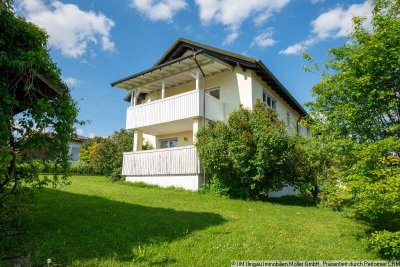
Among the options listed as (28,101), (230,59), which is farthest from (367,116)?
(230,59)

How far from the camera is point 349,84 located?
7.36 meters

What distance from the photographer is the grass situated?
17.2ft

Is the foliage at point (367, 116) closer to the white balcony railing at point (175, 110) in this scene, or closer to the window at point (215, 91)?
the white balcony railing at point (175, 110)

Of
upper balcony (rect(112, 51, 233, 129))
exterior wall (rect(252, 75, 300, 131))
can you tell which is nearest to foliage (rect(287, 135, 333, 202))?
exterior wall (rect(252, 75, 300, 131))

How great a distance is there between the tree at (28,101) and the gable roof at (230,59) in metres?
10.2

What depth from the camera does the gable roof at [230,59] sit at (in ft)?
55.6

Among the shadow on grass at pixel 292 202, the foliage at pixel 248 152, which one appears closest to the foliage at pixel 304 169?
the foliage at pixel 248 152

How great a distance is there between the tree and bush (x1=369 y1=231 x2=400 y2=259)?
6201 mm

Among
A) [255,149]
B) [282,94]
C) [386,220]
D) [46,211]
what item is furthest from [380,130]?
[282,94]

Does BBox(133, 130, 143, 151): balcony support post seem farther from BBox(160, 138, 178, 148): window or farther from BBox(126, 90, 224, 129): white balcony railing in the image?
BBox(160, 138, 178, 148): window

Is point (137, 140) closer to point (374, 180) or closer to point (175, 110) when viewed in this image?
point (175, 110)

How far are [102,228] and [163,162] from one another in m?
9.90

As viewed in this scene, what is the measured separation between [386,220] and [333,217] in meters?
1.56

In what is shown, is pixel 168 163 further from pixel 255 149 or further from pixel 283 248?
pixel 283 248
